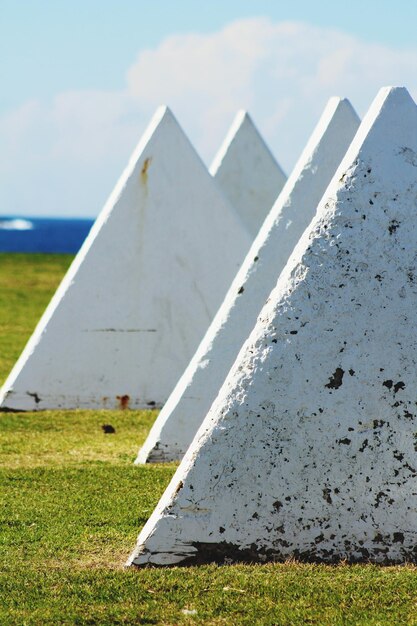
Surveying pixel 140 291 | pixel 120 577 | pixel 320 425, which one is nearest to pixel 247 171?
pixel 140 291

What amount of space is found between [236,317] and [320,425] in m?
3.40

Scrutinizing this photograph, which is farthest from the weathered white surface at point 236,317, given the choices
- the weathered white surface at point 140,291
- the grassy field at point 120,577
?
the weathered white surface at point 140,291

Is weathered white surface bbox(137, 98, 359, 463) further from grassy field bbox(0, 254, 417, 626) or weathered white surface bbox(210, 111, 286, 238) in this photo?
weathered white surface bbox(210, 111, 286, 238)

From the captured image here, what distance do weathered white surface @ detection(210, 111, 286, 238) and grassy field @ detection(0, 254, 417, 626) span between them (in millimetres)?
7907

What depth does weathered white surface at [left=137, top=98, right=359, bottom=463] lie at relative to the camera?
934cm

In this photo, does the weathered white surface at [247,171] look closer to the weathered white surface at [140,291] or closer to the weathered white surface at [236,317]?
the weathered white surface at [140,291]

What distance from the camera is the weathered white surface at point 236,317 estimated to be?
30.7 ft

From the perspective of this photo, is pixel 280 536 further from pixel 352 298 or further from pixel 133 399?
pixel 133 399

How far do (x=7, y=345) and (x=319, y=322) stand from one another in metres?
12.6

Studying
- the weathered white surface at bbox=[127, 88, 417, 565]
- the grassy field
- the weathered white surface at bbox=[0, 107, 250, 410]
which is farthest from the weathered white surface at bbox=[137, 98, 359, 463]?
the weathered white surface at bbox=[127, 88, 417, 565]

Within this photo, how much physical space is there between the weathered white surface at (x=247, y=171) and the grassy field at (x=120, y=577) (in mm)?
7907

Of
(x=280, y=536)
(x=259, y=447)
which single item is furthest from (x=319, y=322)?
(x=280, y=536)

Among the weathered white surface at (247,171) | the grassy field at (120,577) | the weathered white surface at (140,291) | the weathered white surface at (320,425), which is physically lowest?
the grassy field at (120,577)

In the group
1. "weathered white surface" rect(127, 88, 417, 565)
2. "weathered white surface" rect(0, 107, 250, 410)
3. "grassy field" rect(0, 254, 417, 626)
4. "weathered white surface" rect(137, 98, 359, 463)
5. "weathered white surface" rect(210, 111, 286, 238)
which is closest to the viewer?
"grassy field" rect(0, 254, 417, 626)
